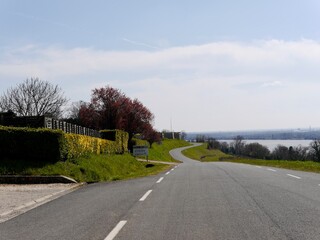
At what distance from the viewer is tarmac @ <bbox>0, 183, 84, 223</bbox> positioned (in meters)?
10.9

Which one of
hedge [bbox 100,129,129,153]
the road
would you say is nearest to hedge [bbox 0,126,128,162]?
the road

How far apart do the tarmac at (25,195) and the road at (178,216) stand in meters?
0.53

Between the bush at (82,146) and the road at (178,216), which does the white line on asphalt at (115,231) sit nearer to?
the road at (178,216)

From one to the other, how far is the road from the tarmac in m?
0.53

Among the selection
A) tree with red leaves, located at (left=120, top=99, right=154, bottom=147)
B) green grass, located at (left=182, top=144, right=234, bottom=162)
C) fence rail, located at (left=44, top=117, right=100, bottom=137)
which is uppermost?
tree with red leaves, located at (left=120, top=99, right=154, bottom=147)

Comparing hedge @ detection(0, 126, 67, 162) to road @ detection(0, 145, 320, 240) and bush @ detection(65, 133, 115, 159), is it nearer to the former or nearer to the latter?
bush @ detection(65, 133, 115, 159)

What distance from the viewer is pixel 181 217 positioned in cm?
874

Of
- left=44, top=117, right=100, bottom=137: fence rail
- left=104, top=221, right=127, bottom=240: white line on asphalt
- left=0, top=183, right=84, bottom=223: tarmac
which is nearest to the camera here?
left=104, top=221, right=127, bottom=240: white line on asphalt

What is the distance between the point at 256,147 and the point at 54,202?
141 metres

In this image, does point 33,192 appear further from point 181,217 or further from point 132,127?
point 132,127

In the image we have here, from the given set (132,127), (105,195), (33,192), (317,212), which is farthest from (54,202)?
(132,127)

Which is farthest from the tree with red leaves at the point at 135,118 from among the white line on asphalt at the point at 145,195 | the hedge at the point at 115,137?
the white line on asphalt at the point at 145,195

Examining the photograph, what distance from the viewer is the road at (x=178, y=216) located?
7234 millimetres

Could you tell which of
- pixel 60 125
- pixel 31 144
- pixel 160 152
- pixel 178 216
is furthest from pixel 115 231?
pixel 160 152
